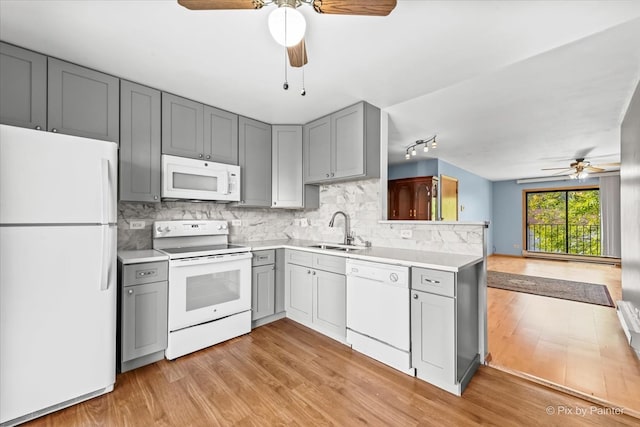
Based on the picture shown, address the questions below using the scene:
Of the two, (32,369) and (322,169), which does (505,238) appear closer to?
(322,169)

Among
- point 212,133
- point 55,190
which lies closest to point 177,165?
point 212,133

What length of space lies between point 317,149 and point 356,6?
2.01 m

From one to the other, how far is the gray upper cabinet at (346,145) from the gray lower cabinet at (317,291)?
0.95 meters

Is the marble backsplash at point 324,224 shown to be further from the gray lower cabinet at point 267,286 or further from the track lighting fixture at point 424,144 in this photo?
the track lighting fixture at point 424,144

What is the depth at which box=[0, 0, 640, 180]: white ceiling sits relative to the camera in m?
1.60

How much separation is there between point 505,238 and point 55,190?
9770 millimetres

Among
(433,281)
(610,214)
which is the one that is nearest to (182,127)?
(433,281)

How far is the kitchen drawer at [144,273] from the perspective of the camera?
208 cm

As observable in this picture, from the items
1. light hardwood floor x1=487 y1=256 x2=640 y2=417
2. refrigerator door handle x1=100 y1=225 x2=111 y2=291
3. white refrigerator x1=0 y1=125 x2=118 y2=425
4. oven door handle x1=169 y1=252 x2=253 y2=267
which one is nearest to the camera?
white refrigerator x1=0 y1=125 x2=118 y2=425

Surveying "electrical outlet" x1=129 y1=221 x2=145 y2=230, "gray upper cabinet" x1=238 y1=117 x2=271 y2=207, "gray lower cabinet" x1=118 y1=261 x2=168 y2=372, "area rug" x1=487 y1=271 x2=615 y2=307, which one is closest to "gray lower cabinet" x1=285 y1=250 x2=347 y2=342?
"gray upper cabinet" x1=238 y1=117 x2=271 y2=207

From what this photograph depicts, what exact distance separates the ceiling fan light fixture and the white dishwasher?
1651mm

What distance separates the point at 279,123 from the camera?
11.3 ft

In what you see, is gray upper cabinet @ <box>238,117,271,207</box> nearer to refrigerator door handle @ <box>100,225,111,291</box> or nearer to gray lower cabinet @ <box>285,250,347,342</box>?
gray lower cabinet @ <box>285,250,347,342</box>

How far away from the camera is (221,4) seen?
128 centimetres
